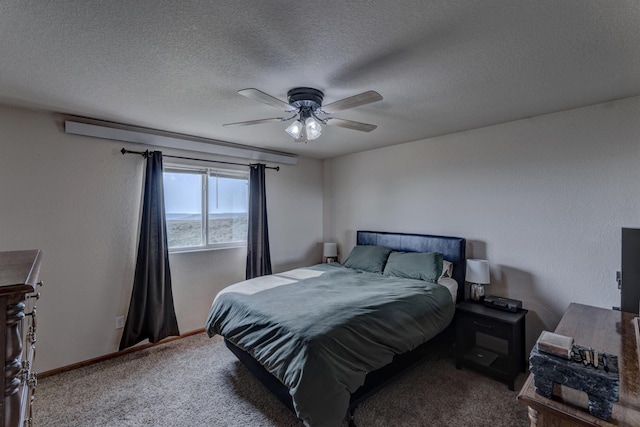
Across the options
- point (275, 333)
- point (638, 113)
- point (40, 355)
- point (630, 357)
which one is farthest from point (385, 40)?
point (40, 355)

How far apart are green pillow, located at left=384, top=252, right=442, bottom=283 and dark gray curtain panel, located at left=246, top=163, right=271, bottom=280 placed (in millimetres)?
1683

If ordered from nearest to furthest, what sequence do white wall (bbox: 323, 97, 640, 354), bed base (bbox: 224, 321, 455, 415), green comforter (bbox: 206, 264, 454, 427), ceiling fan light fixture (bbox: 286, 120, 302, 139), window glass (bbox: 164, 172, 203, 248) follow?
green comforter (bbox: 206, 264, 454, 427) → bed base (bbox: 224, 321, 455, 415) → ceiling fan light fixture (bbox: 286, 120, 302, 139) → white wall (bbox: 323, 97, 640, 354) → window glass (bbox: 164, 172, 203, 248)

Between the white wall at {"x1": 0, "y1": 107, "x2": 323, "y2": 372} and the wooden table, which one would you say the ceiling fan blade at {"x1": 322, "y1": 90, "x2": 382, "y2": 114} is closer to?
the wooden table

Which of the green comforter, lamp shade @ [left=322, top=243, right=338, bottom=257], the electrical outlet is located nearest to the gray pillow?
the green comforter

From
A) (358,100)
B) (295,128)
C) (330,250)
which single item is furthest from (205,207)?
(358,100)

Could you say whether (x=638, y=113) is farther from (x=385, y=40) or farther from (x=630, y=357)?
(x=385, y=40)

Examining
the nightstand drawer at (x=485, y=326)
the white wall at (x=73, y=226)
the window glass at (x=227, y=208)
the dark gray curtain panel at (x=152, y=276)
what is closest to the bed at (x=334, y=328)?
the nightstand drawer at (x=485, y=326)

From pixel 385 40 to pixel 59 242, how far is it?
3248 mm

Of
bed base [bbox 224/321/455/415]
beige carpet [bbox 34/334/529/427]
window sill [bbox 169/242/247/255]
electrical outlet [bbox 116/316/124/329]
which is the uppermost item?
window sill [bbox 169/242/247/255]

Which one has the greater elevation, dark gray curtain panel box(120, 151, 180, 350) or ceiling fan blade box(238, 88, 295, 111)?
ceiling fan blade box(238, 88, 295, 111)

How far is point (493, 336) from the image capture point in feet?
8.61

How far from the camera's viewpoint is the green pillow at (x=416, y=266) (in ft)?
10.1

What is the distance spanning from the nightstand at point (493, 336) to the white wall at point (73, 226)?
3.06 metres

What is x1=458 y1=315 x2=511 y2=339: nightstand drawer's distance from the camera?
245 centimetres
